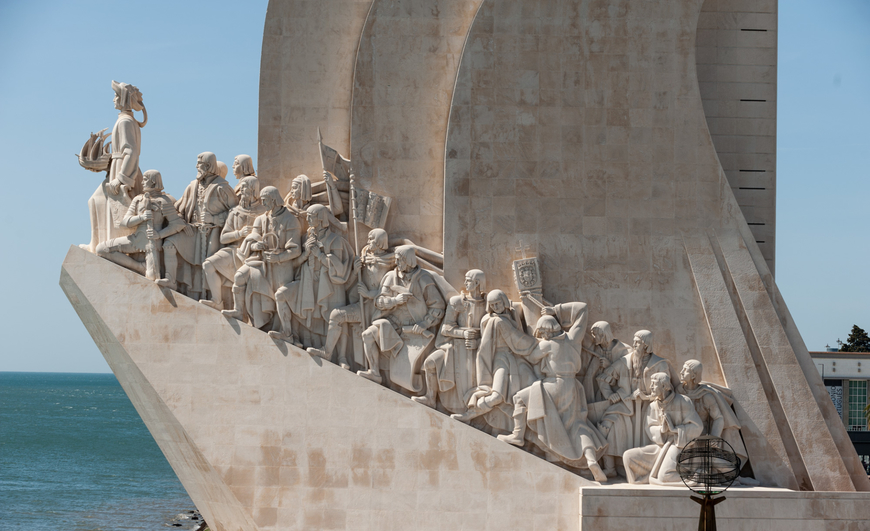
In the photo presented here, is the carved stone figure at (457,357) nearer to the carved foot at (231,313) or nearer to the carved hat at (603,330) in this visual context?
the carved hat at (603,330)

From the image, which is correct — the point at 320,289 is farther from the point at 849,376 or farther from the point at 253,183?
the point at 849,376

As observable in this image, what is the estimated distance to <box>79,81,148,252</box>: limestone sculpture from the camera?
12.3 metres

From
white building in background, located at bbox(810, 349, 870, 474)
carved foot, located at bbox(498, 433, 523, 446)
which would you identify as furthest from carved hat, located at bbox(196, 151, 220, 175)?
white building in background, located at bbox(810, 349, 870, 474)

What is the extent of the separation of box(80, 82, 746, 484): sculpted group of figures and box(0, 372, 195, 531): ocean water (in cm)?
1192

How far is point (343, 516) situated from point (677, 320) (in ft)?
15.2

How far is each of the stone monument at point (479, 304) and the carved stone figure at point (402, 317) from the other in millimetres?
27

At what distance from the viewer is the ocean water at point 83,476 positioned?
24.5m

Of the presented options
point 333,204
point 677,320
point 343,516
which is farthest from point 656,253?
point 343,516

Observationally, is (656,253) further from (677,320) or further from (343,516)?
(343,516)

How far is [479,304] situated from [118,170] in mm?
4956

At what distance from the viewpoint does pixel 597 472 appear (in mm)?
11141

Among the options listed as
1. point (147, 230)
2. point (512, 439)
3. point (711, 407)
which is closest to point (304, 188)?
point (147, 230)

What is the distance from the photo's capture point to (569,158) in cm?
1203

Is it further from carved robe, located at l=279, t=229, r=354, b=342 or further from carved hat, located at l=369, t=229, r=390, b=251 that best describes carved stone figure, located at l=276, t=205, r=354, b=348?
carved hat, located at l=369, t=229, r=390, b=251
